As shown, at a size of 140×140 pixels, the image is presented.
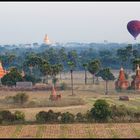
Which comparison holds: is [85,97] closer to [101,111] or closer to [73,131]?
[101,111]

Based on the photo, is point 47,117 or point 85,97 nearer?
point 47,117

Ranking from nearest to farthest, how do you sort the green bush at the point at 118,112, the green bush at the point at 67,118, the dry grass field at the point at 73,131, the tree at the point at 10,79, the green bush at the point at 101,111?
1. the dry grass field at the point at 73,131
2. the green bush at the point at 101,111
3. the green bush at the point at 67,118
4. the green bush at the point at 118,112
5. the tree at the point at 10,79

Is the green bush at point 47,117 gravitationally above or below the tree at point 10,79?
below

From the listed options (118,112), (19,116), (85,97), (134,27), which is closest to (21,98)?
(85,97)

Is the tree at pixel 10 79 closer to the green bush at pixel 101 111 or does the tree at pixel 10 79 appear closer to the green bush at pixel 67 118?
the green bush at pixel 67 118

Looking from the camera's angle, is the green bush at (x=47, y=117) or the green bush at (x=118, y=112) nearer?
the green bush at (x=47, y=117)

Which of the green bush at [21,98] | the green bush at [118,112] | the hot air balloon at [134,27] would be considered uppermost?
the hot air balloon at [134,27]

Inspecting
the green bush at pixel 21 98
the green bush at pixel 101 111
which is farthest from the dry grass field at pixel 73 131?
the green bush at pixel 21 98
